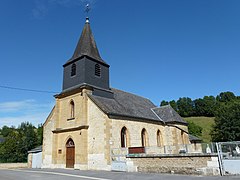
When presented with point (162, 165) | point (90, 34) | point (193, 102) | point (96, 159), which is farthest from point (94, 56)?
point (193, 102)

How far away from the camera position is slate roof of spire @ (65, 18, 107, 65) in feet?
73.1

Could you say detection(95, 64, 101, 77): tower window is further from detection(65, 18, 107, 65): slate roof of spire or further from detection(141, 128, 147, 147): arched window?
detection(141, 128, 147, 147): arched window

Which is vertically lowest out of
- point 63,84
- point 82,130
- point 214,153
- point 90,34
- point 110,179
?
point 110,179

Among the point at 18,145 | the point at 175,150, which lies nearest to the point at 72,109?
the point at 175,150

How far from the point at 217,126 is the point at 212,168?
2600 cm

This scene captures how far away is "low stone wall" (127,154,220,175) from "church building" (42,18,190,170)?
193 cm

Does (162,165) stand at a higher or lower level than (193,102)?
lower

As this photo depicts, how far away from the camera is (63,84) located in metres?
22.6

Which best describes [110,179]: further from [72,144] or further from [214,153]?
[72,144]

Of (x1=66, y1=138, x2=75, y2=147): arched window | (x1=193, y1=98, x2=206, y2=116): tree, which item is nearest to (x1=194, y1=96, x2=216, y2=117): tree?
(x1=193, y1=98, x2=206, y2=116): tree

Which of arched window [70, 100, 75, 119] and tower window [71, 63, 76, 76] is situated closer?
arched window [70, 100, 75, 119]

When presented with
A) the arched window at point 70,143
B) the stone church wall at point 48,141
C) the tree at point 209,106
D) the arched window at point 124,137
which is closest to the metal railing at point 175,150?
the arched window at point 124,137

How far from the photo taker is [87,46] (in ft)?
75.3

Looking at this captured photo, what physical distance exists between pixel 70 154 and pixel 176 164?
10639mm
